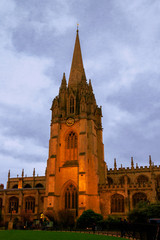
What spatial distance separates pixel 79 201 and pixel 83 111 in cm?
1953

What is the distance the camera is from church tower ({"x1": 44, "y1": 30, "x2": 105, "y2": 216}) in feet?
176

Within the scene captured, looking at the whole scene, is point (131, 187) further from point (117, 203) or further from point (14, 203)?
point (14, 203)

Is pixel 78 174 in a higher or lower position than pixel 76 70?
lower

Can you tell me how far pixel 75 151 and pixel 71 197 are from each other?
9.84 metres

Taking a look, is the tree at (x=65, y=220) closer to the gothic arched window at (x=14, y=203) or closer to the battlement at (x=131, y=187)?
the battlement at (x=131, y=187)

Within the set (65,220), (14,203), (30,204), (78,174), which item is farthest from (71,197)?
(14,203)

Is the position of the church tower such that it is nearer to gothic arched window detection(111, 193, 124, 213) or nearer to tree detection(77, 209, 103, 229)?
gothic arched window detection(111, 193, 124, 213)

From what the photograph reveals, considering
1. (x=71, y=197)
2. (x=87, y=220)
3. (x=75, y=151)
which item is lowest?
(x=87, y=220)

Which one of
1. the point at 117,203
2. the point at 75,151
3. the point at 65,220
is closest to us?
the point at 65,220

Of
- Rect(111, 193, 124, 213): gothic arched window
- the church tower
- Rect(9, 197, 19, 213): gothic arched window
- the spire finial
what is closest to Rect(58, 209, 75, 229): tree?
the church tower

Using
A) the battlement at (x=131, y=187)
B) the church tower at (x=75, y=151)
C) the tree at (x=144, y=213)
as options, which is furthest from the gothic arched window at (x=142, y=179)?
the tree at (x=144, y=213)

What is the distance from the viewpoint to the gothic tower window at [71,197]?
54.6 meters

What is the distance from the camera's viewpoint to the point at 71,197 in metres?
55.1

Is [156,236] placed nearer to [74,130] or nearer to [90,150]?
[90,150]
